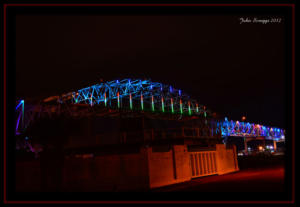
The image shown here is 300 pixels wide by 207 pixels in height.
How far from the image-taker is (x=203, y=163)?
59.7 feet

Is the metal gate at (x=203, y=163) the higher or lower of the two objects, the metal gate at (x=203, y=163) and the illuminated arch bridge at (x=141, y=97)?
the lower

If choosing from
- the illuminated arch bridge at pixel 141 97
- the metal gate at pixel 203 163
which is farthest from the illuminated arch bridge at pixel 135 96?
the metal gate at pixel 203 163

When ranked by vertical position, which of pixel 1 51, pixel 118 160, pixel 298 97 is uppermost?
pixel 1 51

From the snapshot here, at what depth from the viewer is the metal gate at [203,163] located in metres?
17.4

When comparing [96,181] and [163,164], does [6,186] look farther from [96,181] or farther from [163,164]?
[163,164]

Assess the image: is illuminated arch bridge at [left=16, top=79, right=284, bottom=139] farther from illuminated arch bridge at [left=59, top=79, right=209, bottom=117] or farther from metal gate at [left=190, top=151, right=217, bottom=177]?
metal gate at [left=190, top=151, right=217, bottom=177]

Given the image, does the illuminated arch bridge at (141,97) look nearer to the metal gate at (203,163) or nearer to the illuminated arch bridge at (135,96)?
the illuminated arch bridge at (135,96)

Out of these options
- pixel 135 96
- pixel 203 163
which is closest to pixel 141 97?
pixel 135 96

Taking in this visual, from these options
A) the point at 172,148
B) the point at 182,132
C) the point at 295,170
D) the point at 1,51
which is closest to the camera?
the point at 295,170

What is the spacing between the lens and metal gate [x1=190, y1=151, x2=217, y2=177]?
57.1 feet

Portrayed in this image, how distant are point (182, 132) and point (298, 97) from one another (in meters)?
13.1

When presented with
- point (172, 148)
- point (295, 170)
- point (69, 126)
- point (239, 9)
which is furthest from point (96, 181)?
point (239, 9)

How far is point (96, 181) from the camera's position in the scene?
13.8 metres

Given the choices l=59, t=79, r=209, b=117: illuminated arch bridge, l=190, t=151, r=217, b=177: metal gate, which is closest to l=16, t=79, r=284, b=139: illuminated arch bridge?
l=59, t=79, r=209, b=117: illuminated arch bridge
